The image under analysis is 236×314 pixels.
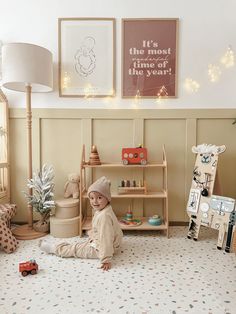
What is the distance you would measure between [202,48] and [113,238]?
6.78 feet

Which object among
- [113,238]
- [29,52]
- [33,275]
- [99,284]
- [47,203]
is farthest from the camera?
[47,203]

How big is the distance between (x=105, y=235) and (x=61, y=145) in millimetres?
1206

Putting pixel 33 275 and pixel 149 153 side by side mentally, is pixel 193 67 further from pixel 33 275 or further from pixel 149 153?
pixel 33 275

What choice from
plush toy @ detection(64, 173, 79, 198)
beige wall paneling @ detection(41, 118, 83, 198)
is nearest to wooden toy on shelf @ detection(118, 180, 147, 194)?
plush toy @ detection(64, 173, 79, 198)

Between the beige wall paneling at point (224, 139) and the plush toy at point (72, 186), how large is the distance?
134 cm

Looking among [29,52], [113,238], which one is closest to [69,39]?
[29,52]

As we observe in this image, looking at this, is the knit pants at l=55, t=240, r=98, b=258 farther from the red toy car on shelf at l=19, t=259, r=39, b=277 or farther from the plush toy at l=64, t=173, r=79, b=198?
the plush toy at l=64, t=173, r=79, b=198

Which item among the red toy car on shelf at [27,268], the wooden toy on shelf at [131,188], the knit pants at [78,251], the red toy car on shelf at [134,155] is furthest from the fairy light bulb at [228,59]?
the red toy car on shelf at [27,268]

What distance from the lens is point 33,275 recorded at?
1.65 meters

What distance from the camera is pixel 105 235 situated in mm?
1781

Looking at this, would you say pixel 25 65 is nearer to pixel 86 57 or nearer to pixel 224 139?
pixel 86 57

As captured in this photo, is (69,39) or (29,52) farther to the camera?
(69,39)

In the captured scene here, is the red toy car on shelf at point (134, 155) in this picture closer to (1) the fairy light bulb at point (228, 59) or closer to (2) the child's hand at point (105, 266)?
(2) the child's hand at point (105, 266)

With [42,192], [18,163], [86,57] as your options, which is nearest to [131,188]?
[42,192]
